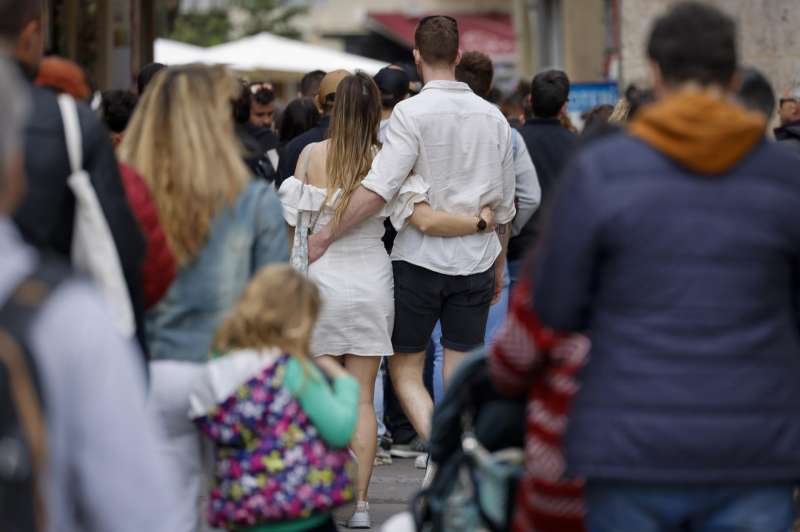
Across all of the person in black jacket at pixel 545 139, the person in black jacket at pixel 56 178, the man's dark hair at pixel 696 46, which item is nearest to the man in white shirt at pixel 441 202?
the person in black jacket at pixel 545 139

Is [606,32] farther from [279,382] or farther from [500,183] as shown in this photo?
[279,382]

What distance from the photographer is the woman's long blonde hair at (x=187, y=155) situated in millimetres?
4832

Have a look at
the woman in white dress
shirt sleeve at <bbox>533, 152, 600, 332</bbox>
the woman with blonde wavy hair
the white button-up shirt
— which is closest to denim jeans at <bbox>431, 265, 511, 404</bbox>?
the white button-up shirt

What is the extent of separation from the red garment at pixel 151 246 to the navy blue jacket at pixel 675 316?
4.60 ft

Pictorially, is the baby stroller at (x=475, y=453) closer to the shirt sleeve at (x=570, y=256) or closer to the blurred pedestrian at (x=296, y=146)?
the shirt sleeve at (x=570, y=256)

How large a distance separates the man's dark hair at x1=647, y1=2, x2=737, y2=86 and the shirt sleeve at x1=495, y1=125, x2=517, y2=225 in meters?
3.77

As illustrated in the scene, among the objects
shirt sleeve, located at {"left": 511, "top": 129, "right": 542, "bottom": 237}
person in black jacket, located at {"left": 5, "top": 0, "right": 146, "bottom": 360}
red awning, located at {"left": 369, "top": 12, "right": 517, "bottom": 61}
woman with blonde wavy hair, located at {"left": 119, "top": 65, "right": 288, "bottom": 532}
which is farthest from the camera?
red awning, located at {"left": 369, "top": 12, "right": 517, "bottom": 61}

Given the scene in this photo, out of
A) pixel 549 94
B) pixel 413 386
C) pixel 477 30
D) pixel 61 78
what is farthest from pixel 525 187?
pixel 477 30

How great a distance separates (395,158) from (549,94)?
8.79 ft

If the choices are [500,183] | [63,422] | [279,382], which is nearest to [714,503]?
[279,382]

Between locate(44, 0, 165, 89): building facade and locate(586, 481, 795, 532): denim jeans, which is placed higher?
locate(44, 0, 165, 89): building facade

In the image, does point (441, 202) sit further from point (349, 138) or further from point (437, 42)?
point (437, 42)

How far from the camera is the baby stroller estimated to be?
3930 mm

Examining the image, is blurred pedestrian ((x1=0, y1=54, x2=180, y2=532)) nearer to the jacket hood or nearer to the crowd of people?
the crowd of people
